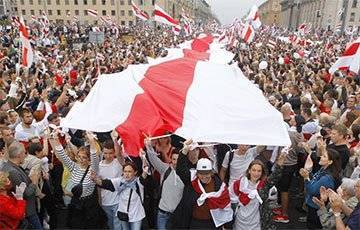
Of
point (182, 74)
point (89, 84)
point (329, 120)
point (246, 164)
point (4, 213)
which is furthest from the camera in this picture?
point (89, 84)

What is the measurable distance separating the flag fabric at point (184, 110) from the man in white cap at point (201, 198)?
0.36m

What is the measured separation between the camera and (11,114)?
651 cm

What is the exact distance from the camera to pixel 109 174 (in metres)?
4.82

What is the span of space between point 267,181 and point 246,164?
0.43 meters

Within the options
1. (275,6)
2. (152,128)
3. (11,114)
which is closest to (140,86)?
(152,128)

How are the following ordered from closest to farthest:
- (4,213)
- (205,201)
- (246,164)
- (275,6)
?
(4,213) → (205,201) → (246,164) → (275,6)

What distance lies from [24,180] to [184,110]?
1.95 meters

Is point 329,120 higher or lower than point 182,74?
lower

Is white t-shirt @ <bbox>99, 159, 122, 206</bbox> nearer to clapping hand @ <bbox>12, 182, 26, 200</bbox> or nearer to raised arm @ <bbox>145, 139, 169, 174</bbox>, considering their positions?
raised arm @ <bbox>145, 139, 169, 174</bbox>

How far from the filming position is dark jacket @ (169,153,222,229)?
4.38 metres

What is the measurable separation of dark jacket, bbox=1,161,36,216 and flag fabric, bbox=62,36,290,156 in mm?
731

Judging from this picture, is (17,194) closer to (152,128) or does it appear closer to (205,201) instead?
(152,128)

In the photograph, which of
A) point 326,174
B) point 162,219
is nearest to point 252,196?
point 326,174

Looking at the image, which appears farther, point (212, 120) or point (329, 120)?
point (329, 120)
